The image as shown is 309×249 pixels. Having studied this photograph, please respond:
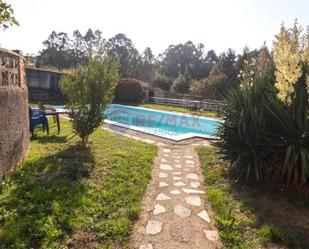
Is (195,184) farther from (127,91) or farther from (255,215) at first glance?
(127,91)

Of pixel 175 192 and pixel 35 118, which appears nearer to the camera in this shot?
pixel 175 192

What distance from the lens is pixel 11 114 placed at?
5.24 metres

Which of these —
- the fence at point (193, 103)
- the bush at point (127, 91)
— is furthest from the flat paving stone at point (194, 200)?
the bush at point (127, 91)

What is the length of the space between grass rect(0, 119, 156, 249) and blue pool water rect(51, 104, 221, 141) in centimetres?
508

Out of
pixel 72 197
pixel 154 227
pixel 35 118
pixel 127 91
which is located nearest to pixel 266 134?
pixel 154 227

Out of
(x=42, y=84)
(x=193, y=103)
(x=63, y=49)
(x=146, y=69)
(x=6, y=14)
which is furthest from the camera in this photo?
(x=63, y=49)

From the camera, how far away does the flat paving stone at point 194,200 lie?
460 cm

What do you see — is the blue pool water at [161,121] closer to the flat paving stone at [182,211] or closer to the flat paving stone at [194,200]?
the flat paving stone at [194,200]

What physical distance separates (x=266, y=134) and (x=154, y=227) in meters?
3.09

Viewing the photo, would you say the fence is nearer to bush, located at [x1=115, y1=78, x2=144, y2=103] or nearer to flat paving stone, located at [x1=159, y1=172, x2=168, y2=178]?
bush, located at [x1=115, y1=78, x2=144, y2=103]

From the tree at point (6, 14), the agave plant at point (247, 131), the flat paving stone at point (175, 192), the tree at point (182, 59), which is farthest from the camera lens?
the tree at point (182, 59)

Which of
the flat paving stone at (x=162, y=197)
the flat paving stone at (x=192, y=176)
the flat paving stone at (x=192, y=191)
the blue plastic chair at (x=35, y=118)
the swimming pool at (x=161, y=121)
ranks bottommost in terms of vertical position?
the flat paving stone at (x=162, y=197)

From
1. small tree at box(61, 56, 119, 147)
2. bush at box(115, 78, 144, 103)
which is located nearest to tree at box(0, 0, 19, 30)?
small tree at box(61, 56, 119, 147)

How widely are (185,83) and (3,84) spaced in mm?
30139
